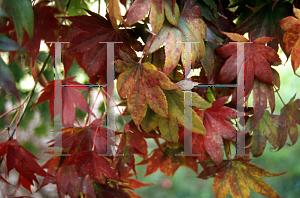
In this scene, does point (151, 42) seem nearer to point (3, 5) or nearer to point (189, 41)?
point (189, 41)

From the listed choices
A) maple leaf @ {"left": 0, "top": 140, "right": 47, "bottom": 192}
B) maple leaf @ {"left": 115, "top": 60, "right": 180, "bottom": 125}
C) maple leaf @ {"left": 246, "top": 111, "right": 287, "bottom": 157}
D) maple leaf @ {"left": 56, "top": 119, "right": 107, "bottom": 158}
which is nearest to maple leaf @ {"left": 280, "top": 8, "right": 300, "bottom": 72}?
maple leaf @ {"left": 246, "top": 111, "right": 287, "bottom": 157}

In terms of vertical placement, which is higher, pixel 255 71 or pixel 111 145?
pixel 255 71

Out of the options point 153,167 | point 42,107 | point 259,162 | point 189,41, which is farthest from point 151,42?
point 259,162

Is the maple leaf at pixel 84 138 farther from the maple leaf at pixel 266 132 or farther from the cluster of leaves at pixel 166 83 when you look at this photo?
the maple leaf at pixel 266 132

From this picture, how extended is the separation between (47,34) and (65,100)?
16cm

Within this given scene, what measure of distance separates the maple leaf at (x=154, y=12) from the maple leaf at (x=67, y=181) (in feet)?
0.93

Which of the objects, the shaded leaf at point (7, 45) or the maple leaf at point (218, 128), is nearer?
the shaded leaf at point (7, 45)

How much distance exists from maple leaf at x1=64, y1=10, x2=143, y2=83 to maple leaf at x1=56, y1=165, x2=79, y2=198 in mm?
181

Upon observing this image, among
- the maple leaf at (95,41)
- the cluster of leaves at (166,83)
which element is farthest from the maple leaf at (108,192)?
the maple leaf at (95,41)

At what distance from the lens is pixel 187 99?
333 millimetres

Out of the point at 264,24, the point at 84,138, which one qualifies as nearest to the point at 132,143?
the point at 84,138

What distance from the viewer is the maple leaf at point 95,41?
359mm

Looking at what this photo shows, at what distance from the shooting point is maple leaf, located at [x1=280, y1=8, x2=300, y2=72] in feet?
1.18

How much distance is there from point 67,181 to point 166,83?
259 millimetres
